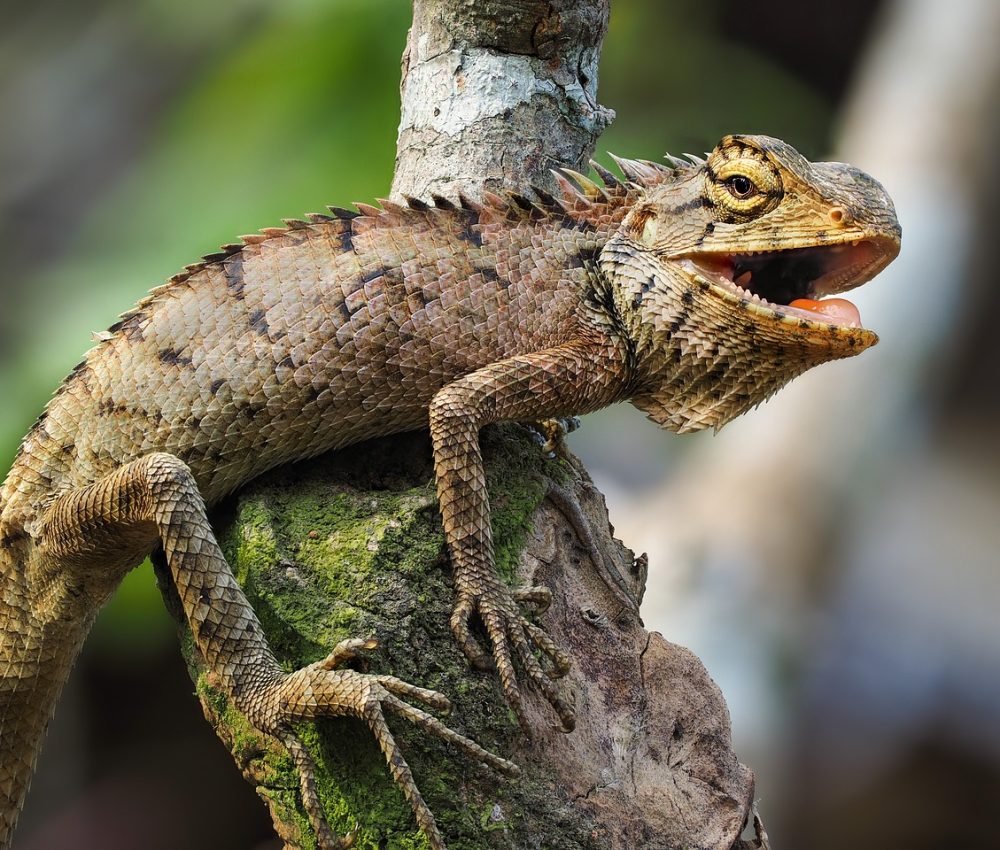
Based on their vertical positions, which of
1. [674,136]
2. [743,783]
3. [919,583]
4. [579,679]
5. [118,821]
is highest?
[674,136]

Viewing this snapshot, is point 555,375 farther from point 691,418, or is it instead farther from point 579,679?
point 579,679

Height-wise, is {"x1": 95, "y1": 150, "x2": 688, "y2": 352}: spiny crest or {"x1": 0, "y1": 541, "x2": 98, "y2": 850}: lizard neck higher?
{"x1": 95, "y1": 150, "x2": 688, "y2": 352}: spiny crest

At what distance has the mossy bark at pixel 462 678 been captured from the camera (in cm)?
313

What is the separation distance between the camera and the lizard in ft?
11.9

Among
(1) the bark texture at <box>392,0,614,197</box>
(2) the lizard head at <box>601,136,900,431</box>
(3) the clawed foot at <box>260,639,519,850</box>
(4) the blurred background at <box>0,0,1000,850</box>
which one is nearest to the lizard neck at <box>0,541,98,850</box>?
(3) the clawed foot at <box>260,639,519,850</box>

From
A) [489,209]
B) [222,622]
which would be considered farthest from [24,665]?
[489,209]

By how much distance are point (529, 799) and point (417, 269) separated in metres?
1.82

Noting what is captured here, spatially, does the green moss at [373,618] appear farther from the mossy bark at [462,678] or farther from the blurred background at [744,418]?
the blurred background at [744,418]

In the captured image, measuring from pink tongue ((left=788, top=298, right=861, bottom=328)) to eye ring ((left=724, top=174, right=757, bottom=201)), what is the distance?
0.41 meters

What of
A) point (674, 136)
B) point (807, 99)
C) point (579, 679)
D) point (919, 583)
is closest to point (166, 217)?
point (674, 136)

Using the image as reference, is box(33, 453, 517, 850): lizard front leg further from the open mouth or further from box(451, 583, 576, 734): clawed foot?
the open mouth

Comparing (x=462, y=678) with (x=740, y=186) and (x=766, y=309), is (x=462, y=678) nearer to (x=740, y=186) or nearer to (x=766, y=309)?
(x=766, y=309)

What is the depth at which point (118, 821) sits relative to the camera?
8.30m

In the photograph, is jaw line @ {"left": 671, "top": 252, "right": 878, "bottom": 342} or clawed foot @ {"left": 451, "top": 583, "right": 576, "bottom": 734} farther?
jaw line @ {"left": 671, "top": 252, "right": 878, "bottom": 342}
